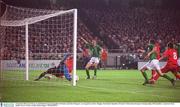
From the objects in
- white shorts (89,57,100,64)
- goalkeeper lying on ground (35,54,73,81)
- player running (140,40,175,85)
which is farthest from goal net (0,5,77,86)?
player running (140,40,175,85)

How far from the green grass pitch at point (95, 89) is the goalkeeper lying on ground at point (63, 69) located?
0.04 meters

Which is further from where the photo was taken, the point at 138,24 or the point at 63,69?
the point at 63,69

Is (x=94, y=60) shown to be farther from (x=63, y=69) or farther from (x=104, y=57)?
(x=63, y=69)

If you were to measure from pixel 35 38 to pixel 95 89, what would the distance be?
65 centimetres

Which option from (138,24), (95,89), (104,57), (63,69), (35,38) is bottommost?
(95,89)

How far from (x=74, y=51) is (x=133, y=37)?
0.50 metres

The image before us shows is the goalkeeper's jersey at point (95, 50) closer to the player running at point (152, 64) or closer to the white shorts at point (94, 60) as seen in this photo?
the white shorts at point (94, 60)

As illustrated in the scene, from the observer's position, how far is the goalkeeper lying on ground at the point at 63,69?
3494 mm

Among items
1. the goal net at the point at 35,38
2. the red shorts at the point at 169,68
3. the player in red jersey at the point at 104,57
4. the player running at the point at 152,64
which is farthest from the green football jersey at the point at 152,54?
the goal net at the point at 35,38

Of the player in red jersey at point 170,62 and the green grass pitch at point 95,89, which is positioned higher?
the player in red jersey at point 170,62

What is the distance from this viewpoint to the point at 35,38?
346cm

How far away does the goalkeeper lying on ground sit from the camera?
3494 millimetres

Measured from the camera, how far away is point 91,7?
3.41 m

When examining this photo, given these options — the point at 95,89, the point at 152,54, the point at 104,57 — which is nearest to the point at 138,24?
the point at 152,54
